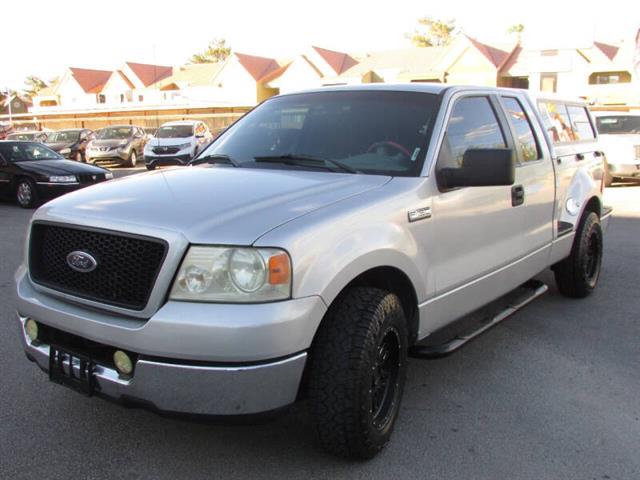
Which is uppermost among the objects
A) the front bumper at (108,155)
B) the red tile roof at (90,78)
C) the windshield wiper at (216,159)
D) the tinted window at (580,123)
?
the red tile roof at (90,78)

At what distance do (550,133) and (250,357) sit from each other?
366 cm

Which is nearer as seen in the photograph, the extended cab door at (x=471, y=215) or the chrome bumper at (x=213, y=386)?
the chrome bumper at (x=213, y=386)

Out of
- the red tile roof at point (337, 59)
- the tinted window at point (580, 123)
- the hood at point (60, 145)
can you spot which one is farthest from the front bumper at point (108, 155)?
the red tile roof at point (337, 59)

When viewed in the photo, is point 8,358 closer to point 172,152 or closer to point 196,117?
point 172,152

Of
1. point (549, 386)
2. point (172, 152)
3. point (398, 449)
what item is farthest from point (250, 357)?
point (172, 152)

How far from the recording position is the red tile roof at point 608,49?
151ft

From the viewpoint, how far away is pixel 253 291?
2.54 m

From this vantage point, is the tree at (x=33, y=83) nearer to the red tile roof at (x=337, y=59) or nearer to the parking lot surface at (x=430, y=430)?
the red tile roof at (x=337, y=59)

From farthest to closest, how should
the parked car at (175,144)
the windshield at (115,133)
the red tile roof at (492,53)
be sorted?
the red tile roof at (492,53)
the windshield at (115,133)
the parked car at (175,144)

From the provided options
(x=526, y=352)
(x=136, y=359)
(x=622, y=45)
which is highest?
(x=622, y=45)

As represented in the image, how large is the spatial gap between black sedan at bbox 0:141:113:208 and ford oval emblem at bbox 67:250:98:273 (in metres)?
10.2

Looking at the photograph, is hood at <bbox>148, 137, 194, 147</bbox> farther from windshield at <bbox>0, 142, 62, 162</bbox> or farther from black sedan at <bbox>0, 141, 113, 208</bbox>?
black sedan at <bbox>0, 141, 113, 208</bbox>

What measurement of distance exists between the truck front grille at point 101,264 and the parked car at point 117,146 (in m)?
20.7

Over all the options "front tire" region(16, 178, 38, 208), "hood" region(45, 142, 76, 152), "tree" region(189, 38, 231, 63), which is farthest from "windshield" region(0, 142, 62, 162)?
"tree" region(189, 38, 231, 63)
